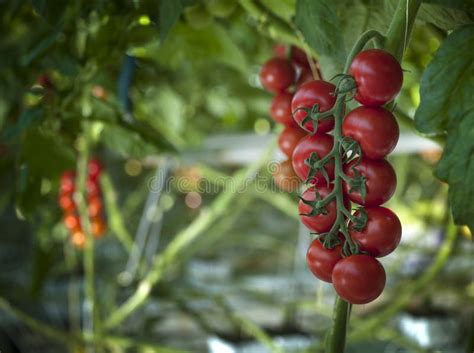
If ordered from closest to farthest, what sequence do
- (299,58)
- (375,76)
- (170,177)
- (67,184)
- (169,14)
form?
(375,76), (169,14), (299,58), (67,184), (170,177)

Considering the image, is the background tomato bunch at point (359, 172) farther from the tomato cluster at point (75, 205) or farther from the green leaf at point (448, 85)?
the tomato cluster at point (75, 205)

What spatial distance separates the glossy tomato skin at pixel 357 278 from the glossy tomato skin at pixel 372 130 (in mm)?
43

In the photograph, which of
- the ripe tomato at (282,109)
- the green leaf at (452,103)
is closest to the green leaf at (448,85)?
the green leaf at (452,103)

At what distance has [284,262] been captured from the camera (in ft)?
5.72

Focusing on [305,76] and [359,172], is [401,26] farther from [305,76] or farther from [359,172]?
[305,76]

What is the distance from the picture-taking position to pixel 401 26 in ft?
0.79

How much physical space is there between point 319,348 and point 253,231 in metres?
1.21

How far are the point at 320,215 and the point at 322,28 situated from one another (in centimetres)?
11

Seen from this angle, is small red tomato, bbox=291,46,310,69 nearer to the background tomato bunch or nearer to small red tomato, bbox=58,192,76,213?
the background tomato bunch

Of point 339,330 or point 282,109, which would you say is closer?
point 339,330

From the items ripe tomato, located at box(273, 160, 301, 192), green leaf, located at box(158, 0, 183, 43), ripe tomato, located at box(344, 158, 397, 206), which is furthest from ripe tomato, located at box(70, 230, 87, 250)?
ripe tomato, located at box(344, 158, 397, 206)

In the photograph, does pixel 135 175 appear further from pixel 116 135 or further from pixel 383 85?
pixel 383 85

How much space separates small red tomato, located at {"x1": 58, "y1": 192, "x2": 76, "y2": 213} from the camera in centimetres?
92

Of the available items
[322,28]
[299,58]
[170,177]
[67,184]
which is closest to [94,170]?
[67,184]
